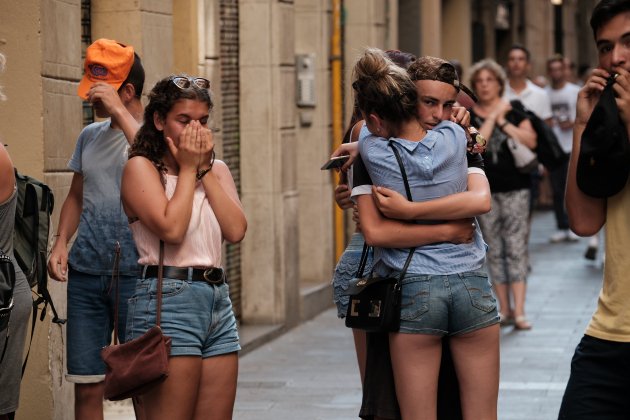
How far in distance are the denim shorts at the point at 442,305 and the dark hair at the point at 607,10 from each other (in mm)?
1147

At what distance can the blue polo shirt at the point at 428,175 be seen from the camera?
17.7 feet

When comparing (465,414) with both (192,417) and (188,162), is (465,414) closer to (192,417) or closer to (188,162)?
(192,417)

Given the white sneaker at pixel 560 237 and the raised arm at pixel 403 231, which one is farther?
the white sneaker at pixel 560 237

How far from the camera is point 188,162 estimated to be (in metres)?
5.36

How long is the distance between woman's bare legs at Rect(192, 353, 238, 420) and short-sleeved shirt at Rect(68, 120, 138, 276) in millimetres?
1337

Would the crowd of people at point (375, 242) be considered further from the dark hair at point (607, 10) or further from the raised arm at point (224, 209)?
the dark hair at point (607, 10)

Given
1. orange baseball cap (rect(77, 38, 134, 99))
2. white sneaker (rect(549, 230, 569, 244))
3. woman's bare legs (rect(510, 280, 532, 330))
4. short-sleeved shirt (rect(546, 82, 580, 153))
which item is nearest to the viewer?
orange baseball cap (rect(77, 38, 134, 99))

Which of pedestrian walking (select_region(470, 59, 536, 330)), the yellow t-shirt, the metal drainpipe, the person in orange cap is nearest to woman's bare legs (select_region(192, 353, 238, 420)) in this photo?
the person in orange cap

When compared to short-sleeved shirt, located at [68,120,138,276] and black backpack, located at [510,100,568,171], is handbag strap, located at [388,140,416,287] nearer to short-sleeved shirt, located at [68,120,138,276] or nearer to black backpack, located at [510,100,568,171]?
short-sleeved shirt, located at [68,120,138,276]

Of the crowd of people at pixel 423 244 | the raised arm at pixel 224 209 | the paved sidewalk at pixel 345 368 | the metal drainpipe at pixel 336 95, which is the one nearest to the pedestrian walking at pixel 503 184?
the paved sidewalk at pixel 345 368

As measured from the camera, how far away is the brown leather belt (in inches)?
210

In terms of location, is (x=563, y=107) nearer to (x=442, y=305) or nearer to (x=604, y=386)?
(x=442, y=305)

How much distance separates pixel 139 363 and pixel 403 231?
1020 millimetres

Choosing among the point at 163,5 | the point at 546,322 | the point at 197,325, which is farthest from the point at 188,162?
the point at 546,322
